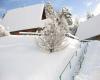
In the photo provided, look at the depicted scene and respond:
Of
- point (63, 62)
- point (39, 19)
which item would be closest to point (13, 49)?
point (63, 62)

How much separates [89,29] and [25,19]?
11367 millimetres

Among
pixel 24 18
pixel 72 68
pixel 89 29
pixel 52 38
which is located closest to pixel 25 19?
pixel 24 18

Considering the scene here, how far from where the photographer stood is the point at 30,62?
1792cm

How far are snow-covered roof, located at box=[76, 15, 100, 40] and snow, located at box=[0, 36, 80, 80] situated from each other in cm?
1962

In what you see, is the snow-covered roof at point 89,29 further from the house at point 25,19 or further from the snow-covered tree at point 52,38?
the snow-covered tree at point 52,38

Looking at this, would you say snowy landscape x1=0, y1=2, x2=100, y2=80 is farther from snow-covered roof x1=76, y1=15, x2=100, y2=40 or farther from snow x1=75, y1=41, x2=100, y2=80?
snow-covered roof x1=76, y1=15, x2=100, y2=40

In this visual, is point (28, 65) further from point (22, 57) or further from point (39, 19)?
point (39, 19)

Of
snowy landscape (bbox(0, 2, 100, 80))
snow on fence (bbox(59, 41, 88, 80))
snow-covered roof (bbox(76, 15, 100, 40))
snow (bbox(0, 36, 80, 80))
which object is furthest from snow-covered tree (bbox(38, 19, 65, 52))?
snow-covered roof (bbox(76, 15, 100, 40))

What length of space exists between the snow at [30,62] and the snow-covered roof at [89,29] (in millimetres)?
19619

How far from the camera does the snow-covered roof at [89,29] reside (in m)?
41.2

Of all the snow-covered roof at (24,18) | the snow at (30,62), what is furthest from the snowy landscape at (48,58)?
the snow-covered roof at (24,18)

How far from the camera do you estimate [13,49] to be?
21844mm

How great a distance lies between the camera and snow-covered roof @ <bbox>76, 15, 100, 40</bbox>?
4125 cm

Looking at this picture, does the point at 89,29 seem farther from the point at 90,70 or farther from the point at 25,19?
the point at 90,70
